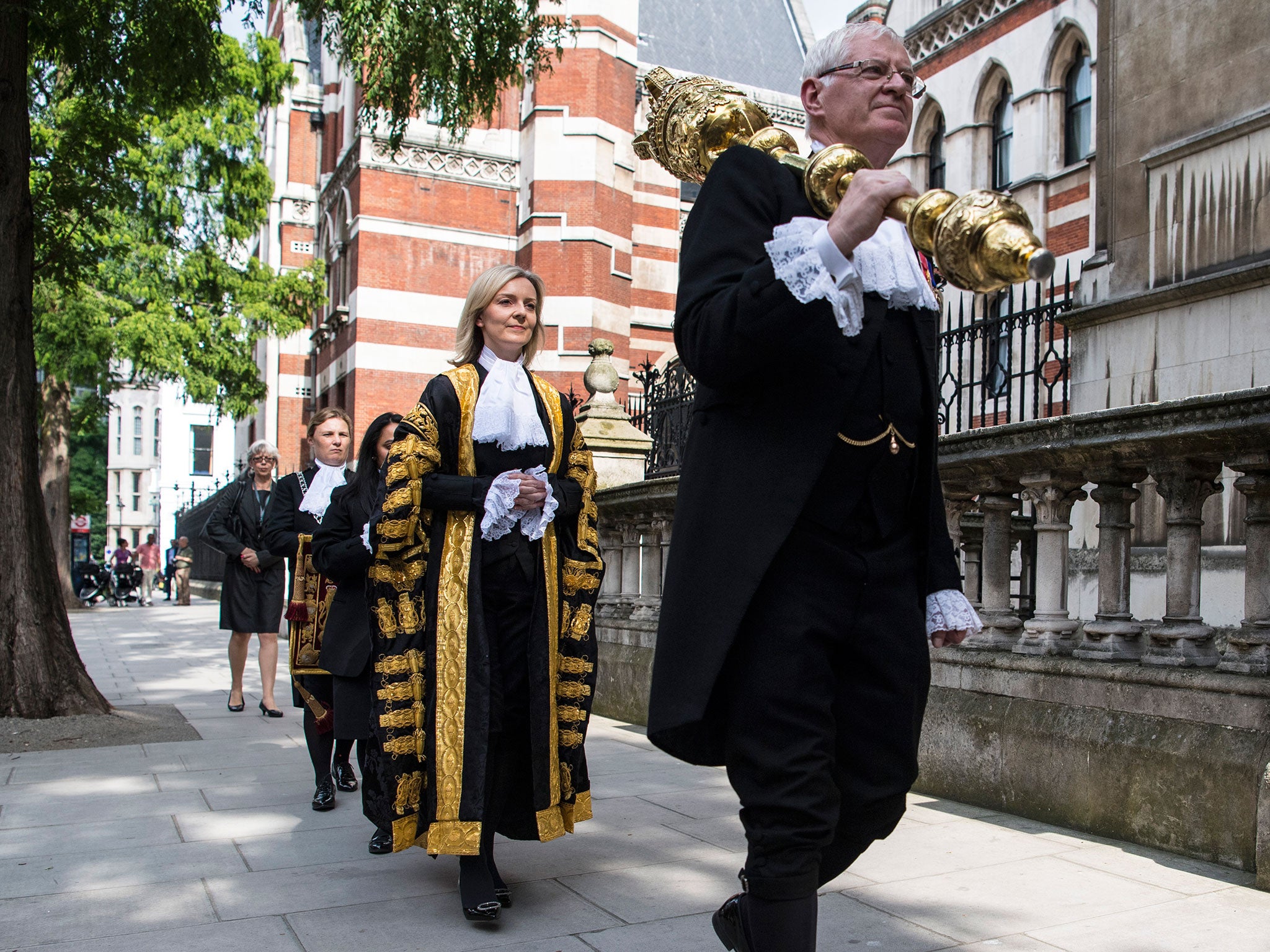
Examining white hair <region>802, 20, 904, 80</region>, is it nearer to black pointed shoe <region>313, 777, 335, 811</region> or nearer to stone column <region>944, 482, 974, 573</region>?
stone column <region>944, 482, 974, 573</region>

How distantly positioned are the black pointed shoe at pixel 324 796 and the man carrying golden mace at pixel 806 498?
3428 millimetres

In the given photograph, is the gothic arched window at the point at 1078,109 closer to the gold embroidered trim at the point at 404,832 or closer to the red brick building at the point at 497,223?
the red brick building at the point at 497,223

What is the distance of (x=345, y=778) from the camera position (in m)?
6.02

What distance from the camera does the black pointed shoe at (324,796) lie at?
5.48 meters

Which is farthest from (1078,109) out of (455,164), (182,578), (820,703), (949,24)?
(182,578)

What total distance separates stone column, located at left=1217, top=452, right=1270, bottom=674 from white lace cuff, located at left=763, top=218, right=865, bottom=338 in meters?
2.66

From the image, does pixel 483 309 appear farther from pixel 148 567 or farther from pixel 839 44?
pixel 148 567

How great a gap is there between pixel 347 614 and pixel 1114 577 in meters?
3.37

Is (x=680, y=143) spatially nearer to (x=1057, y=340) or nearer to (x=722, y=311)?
(x=722, y=311)

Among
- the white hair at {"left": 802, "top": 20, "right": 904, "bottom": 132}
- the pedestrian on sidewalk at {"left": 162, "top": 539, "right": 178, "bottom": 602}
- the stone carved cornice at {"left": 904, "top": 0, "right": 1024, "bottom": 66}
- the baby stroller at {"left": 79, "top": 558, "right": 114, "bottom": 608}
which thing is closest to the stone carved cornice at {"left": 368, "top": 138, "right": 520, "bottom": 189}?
the stone carved cornice at {"left": 904, "top": 0, "right": 1024, "bottom": 66}

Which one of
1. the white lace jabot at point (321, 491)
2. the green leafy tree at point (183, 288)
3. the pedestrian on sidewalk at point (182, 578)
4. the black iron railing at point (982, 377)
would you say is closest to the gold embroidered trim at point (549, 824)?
the black iron railing at point (982, 377)

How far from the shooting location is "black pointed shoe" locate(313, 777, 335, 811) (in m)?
5.48

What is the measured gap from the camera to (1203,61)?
7.05 meters

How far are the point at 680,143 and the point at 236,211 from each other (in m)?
20.7
